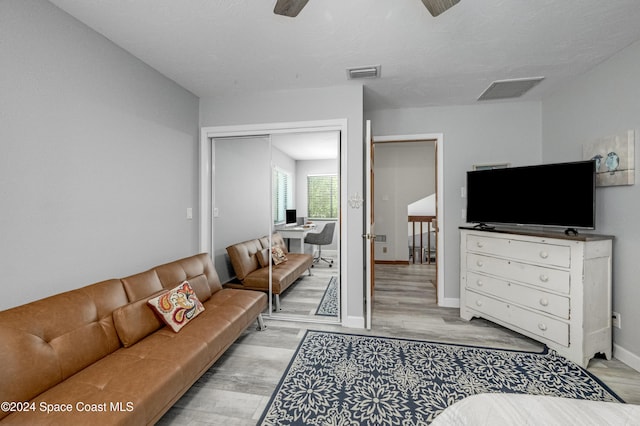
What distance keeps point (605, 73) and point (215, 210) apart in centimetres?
412

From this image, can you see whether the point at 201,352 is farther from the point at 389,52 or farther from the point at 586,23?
the point at 586,23

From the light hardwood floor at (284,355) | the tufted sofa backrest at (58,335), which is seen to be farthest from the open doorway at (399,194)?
the tufted sofa backrest at (58,335)

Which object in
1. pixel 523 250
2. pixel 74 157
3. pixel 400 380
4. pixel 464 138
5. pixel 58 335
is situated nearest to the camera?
pixel 58 335

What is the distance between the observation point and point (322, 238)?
3266 millimetres

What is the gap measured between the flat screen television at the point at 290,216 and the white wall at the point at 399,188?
3070 mm

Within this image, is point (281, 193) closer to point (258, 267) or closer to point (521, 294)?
point (258, 267)

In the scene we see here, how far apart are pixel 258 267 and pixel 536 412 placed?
110 inches

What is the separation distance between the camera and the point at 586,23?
1866mm

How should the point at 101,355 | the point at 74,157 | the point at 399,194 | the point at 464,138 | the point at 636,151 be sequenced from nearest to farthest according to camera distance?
the point at 101,355 → the point at 74,157 → the point at 636,151 → the point at 464,138 → the point at 399,194

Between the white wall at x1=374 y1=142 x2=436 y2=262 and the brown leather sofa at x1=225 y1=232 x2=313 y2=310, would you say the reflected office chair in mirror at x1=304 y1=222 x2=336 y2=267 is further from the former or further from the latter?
the white wall at x1=374 y1=142 x2=436 y2=262

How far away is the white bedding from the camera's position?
2.60 ft

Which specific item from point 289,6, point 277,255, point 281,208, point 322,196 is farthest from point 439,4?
point 277,255

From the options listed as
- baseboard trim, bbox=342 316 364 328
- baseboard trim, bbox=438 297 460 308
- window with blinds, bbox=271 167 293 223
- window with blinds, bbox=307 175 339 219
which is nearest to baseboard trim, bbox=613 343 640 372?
baseboard trim, bbox=438 297 460 308

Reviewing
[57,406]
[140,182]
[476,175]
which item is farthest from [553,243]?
[140,182]
